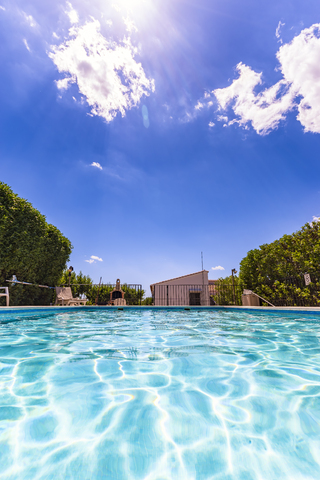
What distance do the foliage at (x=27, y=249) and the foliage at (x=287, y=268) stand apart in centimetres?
1179

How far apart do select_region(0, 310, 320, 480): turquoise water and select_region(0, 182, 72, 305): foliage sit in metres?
9.13

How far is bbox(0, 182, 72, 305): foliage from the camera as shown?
10078 millimetres

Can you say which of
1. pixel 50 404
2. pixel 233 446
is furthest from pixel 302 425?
pixel 50 404

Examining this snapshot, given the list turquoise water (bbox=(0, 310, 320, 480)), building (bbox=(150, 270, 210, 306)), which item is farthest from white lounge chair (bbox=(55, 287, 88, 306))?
turquoise water (bbox=(0, 310, 320, 480))

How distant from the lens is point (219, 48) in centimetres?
1094

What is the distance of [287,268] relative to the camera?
1110cm

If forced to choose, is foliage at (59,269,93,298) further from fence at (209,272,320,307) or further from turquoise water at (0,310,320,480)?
turquoise water at (0,310,320,480)

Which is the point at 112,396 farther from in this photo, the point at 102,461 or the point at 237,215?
the point at 237,215

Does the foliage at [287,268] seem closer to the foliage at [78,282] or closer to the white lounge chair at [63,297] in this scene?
the white lounge chair at [63,297]

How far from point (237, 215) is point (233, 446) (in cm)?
1675

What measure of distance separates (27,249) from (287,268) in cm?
1306

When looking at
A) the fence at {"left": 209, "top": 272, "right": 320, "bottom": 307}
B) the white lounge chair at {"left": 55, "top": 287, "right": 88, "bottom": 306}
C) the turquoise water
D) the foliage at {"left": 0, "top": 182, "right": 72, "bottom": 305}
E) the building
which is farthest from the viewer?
the building

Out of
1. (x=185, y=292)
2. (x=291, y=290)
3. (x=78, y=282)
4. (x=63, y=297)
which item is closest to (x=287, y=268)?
(x=291, y=290)

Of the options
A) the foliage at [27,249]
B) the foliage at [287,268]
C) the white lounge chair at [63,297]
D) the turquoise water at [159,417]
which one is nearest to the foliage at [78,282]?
the foliage at [27,249]
